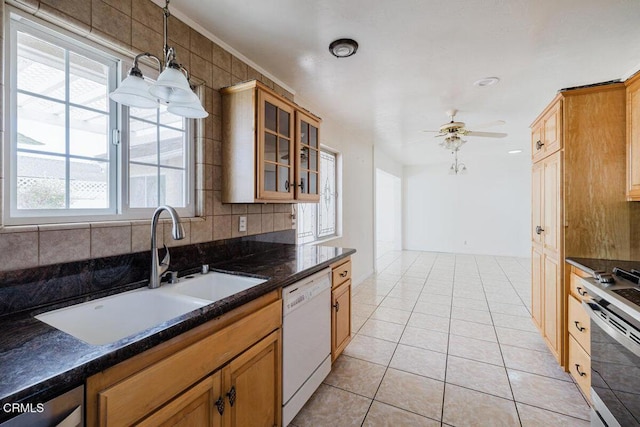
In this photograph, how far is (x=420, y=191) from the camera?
771 cm

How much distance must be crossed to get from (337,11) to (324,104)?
1.52 m

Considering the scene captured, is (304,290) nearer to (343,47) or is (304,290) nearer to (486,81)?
(343,47)

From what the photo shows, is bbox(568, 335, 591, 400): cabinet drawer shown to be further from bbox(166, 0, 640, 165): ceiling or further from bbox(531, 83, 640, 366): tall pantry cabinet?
bbox(166, 0, 640, 165): ceiling

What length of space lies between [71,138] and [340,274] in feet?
5.93

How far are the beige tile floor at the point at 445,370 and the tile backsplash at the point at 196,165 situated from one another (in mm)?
1370

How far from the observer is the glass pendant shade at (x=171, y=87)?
1.13 metres

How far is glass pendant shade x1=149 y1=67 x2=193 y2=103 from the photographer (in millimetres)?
1130

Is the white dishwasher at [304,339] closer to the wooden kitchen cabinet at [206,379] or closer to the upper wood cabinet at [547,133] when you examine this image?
the wooden kitchen cabinet at [206,379]

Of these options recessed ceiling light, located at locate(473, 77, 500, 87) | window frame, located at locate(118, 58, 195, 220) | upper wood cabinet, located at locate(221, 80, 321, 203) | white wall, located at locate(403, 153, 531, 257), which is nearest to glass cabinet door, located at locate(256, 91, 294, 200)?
upper wood cabinet, located at locate(221, 80, 321, 203)

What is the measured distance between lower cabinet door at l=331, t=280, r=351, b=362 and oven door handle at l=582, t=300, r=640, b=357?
148 cm

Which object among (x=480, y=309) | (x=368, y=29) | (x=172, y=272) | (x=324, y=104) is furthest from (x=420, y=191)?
(x=172, y=272)

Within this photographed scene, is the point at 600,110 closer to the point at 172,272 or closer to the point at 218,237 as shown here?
the point at 218,237

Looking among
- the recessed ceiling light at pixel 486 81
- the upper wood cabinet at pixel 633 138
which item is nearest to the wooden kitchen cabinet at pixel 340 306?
the upper wood cabinet at pixel 633 138

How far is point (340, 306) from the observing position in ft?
7.23
